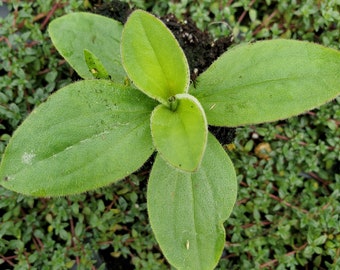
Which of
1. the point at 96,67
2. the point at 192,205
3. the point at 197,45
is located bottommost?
the point at 192,205

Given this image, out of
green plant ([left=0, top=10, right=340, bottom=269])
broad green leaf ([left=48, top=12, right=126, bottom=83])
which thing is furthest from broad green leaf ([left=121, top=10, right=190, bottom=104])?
broad green leaf ([left=48, top=12, right=126, bottom=83])

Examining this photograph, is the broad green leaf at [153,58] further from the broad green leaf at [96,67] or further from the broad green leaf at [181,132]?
the broad green leaf at [96,67]

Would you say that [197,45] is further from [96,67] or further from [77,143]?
[77,143]

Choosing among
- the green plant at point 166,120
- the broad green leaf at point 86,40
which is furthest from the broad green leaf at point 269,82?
the broad green leaf at point 86,40

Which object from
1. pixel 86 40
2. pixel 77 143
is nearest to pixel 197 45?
pixel 86 40

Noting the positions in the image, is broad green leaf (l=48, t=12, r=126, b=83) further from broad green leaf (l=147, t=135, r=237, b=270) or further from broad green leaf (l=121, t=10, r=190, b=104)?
broad green leaf (l=147, t=135, r=237, b=270)

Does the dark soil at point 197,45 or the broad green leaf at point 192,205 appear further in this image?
the dark soil at point 197,45
